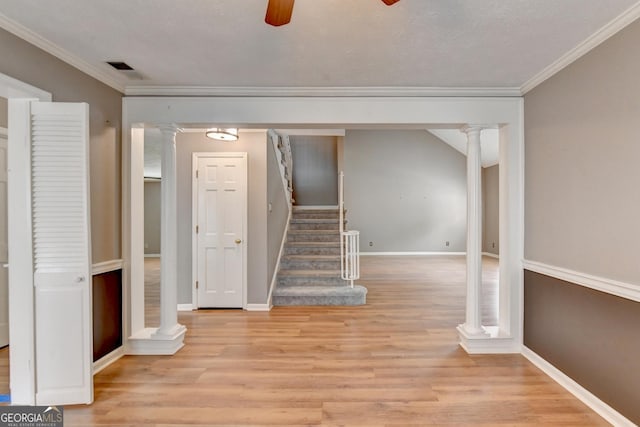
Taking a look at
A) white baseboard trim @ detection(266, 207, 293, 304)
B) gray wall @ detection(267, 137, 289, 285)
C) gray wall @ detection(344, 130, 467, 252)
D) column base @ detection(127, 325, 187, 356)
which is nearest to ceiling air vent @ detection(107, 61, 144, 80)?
gray wall @ detection(267, 137, 289, 285)

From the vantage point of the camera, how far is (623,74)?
1.85m

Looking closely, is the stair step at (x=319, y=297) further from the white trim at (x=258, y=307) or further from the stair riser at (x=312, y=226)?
the stair riser at (x=312, y=226)

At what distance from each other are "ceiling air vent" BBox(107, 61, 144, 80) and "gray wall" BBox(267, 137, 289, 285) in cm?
181

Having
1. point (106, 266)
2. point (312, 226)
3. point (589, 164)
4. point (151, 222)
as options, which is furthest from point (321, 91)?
point (151, 222)

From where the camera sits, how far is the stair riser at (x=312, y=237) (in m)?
5.26

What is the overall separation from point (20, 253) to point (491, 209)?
373 inches

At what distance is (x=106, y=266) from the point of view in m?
2.61

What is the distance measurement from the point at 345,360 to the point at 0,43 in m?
3.28

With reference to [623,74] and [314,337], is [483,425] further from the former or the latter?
[623,74]

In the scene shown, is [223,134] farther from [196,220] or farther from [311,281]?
[311,281]

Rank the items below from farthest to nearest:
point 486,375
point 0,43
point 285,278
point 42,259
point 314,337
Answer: point 285,278
point 314,337
point 486,375
point 42,259
point 0,43

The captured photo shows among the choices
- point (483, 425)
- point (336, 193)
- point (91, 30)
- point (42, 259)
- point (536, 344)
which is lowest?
point (483, 425)

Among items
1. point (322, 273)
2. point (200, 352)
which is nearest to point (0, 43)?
point (200, 352)

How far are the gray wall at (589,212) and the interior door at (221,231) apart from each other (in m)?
3.26
